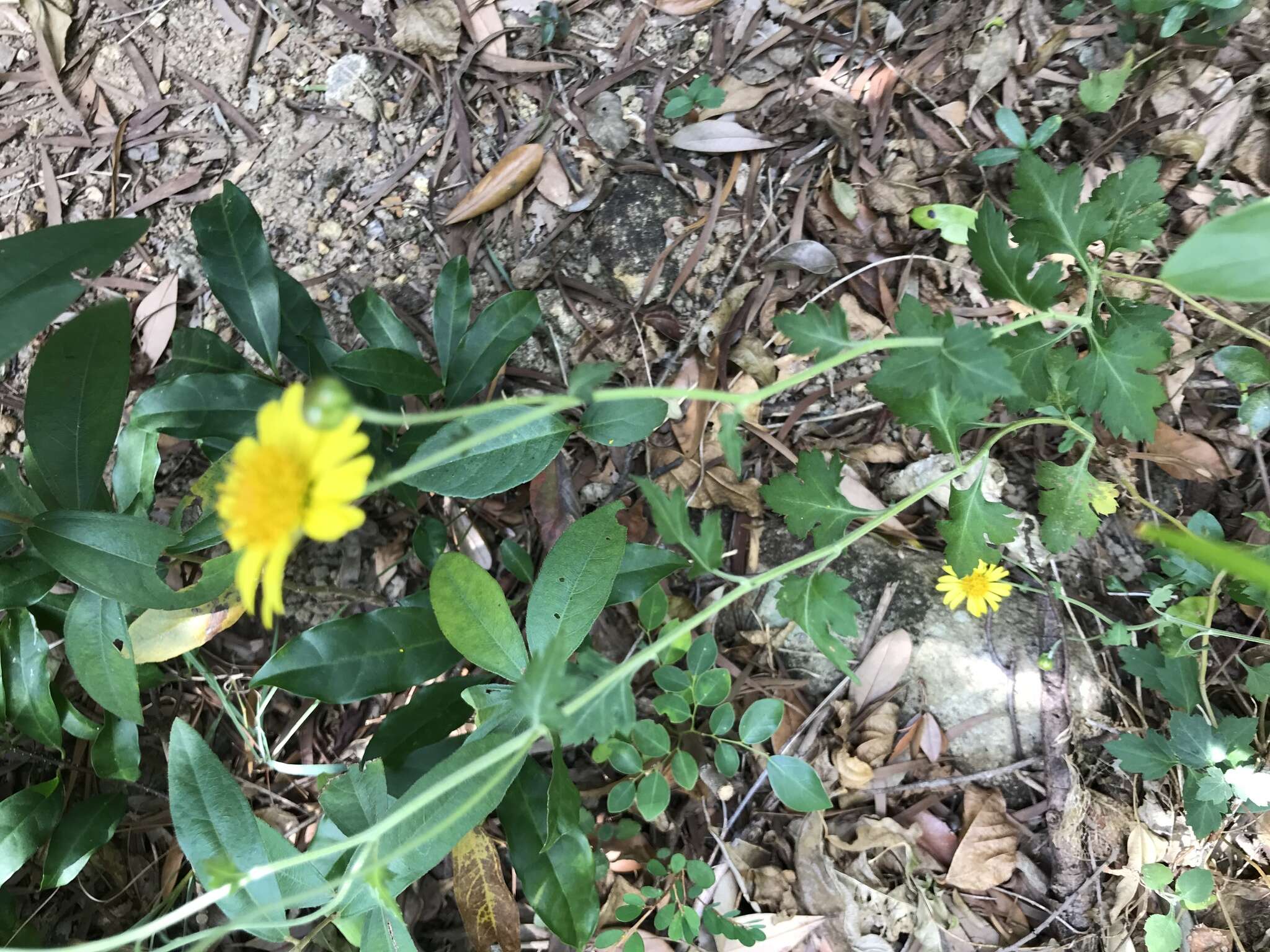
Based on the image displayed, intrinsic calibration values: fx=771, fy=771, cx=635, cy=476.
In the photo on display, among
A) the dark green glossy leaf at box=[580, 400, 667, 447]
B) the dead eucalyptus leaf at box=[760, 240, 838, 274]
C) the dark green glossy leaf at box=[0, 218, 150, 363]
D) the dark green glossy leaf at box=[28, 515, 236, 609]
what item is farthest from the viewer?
the dead eucalyptus leaf at box=[760, 240, 838, 274]

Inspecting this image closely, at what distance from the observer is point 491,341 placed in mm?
1629

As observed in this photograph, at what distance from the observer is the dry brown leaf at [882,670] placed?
186 centimetres

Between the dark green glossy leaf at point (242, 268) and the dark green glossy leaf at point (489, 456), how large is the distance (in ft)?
Answer: 1.32

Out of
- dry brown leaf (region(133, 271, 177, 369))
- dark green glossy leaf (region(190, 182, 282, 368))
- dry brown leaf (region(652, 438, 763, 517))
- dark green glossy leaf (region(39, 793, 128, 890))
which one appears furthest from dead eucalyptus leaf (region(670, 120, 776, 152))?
dark green glossy leaf (region(39, 793, 128, 890))

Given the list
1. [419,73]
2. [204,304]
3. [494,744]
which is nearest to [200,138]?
[204,304]

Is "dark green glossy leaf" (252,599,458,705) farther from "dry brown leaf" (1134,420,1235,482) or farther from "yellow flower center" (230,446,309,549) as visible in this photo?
"dry brown leaf" (1134,420,1235,482)

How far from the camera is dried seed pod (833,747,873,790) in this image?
1788mm

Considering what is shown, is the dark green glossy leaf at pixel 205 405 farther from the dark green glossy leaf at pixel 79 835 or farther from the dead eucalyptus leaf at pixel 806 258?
the dead eucalyptus leaf at pixel 806 258

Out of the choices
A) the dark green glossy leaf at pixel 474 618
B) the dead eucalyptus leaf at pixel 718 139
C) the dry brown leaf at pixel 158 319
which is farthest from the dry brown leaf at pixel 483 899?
the dead eucalyptus leaf at pixel 718 139

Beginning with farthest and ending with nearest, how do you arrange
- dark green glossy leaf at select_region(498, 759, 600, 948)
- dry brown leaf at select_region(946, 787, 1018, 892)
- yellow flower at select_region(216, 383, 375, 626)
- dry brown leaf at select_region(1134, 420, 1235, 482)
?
dry brown leaf at select_region(1134, 420, 1235, 482) < dry brown leaf at select_region(946, 787, 1018, 892) < dark green glossy leaf at select_region(498, 759, 600, 948) < yellow flower at select_region(216, 383, 375, 626)

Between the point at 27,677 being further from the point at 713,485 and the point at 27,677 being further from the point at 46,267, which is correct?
the point at 713,485

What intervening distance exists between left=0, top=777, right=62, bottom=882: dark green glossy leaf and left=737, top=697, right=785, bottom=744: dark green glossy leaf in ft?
4.96

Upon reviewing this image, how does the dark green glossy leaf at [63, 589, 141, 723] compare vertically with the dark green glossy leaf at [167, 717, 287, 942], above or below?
above

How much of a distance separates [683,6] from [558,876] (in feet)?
7.07
